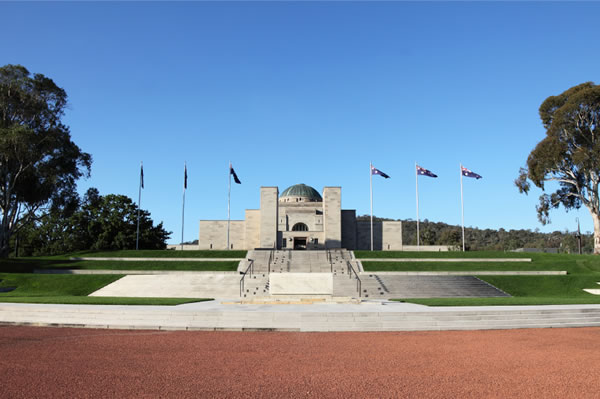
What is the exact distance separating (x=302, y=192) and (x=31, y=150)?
39.0 meters

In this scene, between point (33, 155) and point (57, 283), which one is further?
point (33, 155)

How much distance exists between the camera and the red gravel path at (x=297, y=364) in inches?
316

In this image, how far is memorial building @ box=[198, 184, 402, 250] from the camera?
5762cm

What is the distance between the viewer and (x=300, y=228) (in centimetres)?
6259

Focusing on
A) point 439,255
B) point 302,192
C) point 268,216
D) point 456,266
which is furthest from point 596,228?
point 302,192

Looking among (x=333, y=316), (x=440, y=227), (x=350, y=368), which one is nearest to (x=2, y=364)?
(x=350, y=368)

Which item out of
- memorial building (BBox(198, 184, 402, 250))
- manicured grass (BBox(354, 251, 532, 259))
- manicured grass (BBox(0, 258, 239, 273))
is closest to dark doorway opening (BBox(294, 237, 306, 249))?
memorial building (BBox(198, 184, 402, 250))

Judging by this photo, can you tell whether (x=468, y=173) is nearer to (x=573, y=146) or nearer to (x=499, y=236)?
(x=573, y=146)

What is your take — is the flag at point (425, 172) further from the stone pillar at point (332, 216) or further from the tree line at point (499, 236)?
the tree line at point (499, 236)

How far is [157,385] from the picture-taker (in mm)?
8211

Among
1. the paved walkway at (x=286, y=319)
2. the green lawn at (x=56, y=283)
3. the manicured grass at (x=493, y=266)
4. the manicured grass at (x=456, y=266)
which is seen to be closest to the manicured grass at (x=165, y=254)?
the green lawn at (x=56, y=283)

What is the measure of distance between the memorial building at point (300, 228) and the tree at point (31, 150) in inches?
815

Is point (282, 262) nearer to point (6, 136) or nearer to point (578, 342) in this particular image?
point (6, 136)

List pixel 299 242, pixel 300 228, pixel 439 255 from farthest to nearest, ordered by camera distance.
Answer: pixel 300 228
pixel 299 242
pixel 439 255
